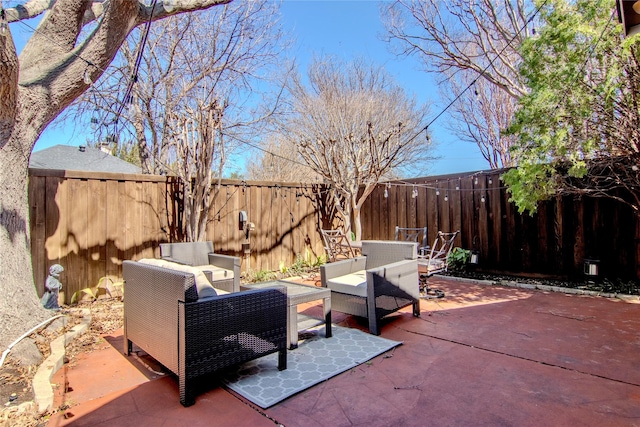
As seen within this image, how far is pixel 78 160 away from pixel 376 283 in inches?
312

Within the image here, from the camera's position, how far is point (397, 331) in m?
3.60

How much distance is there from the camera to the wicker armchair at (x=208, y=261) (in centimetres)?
426

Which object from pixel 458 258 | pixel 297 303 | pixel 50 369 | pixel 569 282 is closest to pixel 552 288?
pixel 569 282

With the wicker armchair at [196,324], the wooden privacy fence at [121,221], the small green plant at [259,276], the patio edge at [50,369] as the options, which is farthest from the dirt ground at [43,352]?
the small green plant at [259,276]

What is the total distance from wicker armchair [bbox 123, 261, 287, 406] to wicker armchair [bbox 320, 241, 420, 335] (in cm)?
110

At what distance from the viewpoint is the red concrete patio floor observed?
6.75ft

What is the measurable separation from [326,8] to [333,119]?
2813 mm

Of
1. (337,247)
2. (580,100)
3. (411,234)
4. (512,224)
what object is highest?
(580,100)

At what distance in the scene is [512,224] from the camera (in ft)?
19.2

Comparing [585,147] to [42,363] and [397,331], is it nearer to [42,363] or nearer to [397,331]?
[397,331]

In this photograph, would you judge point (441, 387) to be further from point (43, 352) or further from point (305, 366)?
point (43, 352)

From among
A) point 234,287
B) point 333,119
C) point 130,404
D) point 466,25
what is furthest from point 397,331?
point 333,119

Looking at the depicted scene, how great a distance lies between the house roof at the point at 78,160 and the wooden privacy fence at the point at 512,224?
243 inches

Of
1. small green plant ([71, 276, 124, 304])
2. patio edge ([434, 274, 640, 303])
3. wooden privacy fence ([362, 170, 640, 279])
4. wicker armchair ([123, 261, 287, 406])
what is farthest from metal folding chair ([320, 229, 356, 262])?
wicker armchair ([123, 261, 287, 406])
